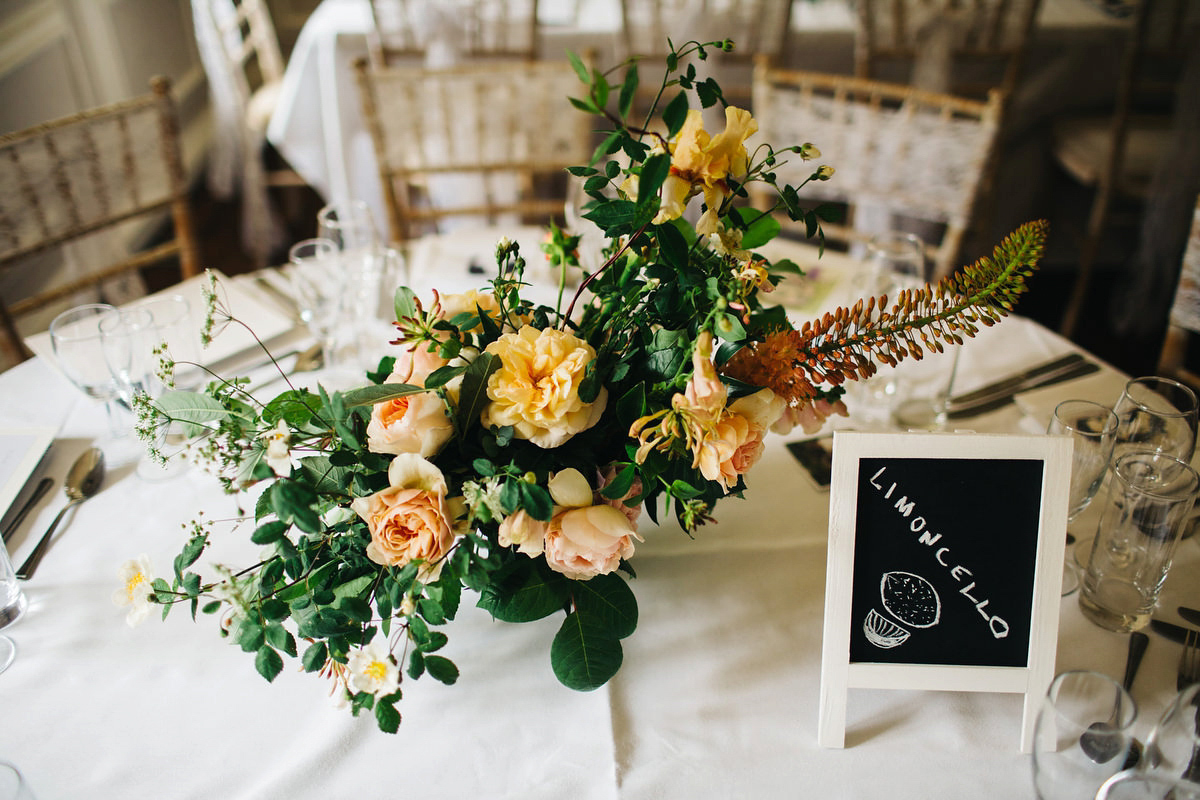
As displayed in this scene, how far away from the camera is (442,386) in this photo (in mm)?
737

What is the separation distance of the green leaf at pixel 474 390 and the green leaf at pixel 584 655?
22 centimetres

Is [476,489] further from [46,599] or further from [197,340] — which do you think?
[197,340]

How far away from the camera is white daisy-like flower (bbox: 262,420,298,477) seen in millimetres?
642

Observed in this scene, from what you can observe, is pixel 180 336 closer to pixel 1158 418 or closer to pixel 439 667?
pixel 439 667

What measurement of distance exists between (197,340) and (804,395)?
2.91 feet

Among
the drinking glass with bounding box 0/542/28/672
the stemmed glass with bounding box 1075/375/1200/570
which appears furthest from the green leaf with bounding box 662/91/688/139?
the drinking glass with bounding box 0/542/28/672

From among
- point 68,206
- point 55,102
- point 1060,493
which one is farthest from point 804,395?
point 55,102

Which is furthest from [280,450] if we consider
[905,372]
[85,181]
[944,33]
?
[944,33]

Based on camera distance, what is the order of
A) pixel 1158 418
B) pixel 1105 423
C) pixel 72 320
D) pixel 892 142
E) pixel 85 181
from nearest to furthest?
pixel 1105 423 < pixel 1158 418 < pixel 72 320 < pixel 85 181 < pixel 892 142

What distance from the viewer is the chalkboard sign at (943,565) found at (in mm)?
728

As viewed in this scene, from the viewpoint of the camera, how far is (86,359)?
1.08 meters

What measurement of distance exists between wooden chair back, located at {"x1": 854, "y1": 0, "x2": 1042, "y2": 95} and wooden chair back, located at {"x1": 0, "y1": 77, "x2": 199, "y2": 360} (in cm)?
204

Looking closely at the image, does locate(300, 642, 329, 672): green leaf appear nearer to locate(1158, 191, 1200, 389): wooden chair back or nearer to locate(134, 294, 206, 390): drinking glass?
locate(134, 294, 206, 390): drinking glass

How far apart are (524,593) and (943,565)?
38 centimetres
